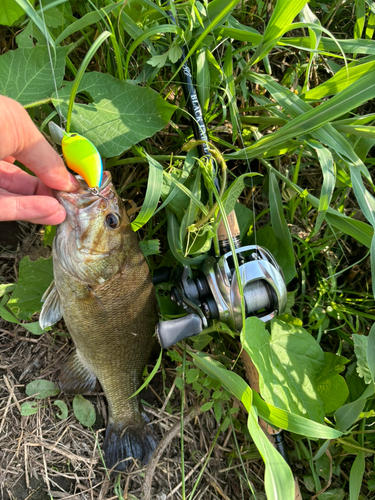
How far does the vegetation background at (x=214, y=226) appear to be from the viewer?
1.68 meters

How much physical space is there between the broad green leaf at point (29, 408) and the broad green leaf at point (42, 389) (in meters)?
0.04

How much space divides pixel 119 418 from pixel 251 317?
108 cm

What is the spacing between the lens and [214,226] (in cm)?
181

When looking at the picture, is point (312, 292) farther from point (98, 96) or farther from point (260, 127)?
point (98, 96)

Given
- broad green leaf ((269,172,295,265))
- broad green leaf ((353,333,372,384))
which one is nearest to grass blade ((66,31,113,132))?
broad green leaf ((269,172,295,265))

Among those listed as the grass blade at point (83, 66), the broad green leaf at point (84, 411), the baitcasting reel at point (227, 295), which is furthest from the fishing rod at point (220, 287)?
the broad green leaf at point (84, 411)

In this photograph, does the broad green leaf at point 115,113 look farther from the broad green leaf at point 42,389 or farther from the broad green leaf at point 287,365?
the broad green leaf at point 42,389

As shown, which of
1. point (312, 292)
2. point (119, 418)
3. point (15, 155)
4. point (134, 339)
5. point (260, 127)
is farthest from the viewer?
point (312, 292)

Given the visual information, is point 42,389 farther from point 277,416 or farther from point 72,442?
point 277,416

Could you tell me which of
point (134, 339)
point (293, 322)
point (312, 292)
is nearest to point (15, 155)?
point (134, 339)

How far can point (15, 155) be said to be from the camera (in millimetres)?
1454

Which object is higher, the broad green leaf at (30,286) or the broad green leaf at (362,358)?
the broad green leaf at (30,286)

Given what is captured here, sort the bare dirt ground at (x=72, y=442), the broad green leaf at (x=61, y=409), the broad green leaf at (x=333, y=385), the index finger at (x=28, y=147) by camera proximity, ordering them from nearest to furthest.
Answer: the index finger at (x=28, y=147) < the broad green leaf at (x=333, y=385) < the bare dirt ground at (x=72, y=442) < the broad green leaf at (x=61, y=409)

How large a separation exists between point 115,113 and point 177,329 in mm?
1077
